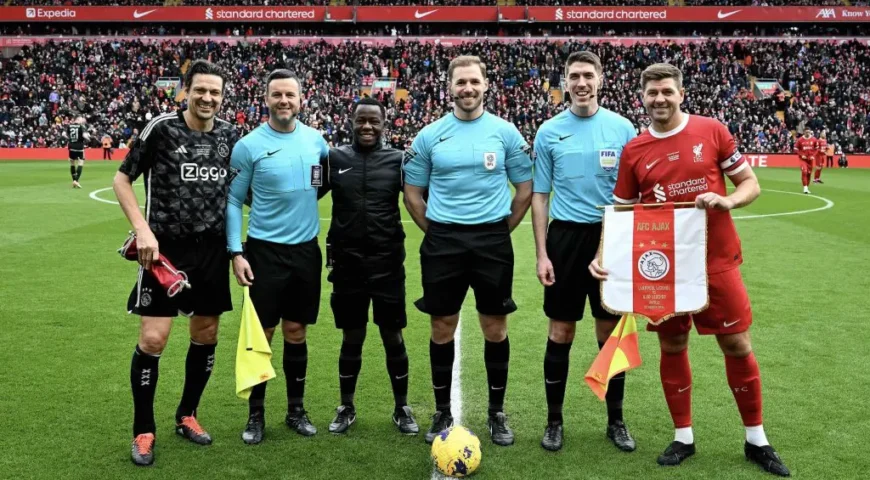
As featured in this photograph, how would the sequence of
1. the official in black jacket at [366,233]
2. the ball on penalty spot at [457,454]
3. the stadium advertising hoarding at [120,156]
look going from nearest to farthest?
the ball on penalty spot at [457,454] < the official in black jacket at [366,233] < the stadium advertising hoarding at [120,156]

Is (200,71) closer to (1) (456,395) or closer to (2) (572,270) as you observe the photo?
(2) (572,270)

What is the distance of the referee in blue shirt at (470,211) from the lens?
478 cm

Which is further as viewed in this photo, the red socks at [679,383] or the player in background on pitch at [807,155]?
the player in background on pitch at [807,155]

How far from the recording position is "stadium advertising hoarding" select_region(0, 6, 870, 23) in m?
48.6

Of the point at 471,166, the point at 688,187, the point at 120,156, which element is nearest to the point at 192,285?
the point at 471,166

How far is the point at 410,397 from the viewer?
18.8ft

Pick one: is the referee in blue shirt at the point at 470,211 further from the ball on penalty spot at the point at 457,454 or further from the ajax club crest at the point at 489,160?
the ball on penalty spot at the point at 457,454

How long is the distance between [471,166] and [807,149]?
20778mm

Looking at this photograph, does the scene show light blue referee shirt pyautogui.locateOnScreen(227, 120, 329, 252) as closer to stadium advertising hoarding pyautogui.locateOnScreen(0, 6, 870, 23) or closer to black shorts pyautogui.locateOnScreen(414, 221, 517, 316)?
black shorts pyautogui.locateOnScreen(414, 221, 517, 316)

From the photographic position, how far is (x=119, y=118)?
134ft

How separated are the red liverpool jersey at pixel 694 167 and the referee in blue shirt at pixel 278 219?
203 centimetres

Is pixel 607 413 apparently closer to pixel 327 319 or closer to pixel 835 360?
pixel 835 360

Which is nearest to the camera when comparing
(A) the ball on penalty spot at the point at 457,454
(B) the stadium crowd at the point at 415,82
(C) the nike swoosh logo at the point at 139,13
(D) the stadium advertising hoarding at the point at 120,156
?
(A) the ball on penalty spot at the point at 457,454

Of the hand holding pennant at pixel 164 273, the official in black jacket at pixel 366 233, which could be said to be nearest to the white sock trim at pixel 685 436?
the official in black jacket at pixel 366 233
